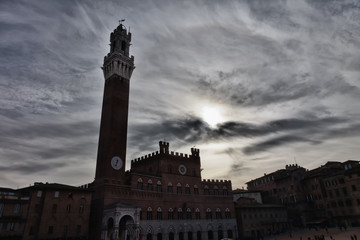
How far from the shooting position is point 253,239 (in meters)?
54.9

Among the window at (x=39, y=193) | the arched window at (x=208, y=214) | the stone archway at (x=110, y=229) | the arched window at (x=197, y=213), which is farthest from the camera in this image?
the arched window at (x=208, y=214)

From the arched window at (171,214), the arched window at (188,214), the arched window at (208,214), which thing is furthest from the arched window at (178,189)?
the arched window at (208,214)

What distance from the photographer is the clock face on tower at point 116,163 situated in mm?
42016

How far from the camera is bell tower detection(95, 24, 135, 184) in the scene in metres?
42.1

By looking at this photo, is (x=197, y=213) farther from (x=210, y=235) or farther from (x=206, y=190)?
(x=206, y=190)

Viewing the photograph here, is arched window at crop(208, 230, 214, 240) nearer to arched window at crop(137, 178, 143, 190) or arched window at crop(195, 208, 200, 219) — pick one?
arched window at crop(195, 208, 200, 219)

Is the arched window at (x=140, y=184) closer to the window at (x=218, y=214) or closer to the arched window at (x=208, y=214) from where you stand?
the arched window at (x=208, y=214)

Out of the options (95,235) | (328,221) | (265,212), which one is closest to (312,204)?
(328,221)

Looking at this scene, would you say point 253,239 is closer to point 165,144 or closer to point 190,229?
point 190,229

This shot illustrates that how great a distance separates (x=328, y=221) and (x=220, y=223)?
99.5ft

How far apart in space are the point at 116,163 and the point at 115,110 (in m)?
10.5

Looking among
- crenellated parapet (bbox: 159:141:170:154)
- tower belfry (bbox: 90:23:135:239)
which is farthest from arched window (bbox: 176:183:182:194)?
tower belfry (bbox: 90:23:135:239)

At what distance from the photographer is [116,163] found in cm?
4253

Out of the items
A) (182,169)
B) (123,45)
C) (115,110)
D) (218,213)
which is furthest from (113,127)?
(218,213)
